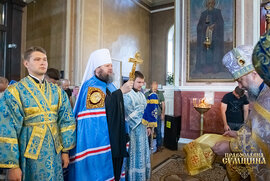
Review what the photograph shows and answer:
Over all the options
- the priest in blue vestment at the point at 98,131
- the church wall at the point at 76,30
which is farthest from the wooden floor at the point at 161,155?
the church wall at the point at 76,30

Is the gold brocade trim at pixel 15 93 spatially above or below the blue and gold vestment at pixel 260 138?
above

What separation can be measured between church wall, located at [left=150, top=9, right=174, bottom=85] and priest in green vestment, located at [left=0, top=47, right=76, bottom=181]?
1063 centimetres

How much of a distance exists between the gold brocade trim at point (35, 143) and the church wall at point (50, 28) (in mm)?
5767

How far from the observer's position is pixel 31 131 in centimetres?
164

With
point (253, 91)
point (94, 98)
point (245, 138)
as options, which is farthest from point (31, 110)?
point (253, 91)

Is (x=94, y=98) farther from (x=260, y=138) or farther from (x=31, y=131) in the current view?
(x=260, y=138)

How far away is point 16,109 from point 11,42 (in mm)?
4585

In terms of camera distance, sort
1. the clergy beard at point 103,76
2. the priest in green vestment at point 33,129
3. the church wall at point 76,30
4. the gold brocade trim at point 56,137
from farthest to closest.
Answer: the church wall at point 76,30 < the clergy beard at point 103,76 < the gold brocade trim at point 56,137 < the priest in green vestment at point 33,129

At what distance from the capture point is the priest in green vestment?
153 centimetres

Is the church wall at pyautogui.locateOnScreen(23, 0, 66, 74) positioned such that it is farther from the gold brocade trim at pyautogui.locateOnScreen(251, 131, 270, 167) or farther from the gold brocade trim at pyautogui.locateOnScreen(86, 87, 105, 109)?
the gold brocade trim at pyautogui.locateOnScreen(251, 131, 270, 167)

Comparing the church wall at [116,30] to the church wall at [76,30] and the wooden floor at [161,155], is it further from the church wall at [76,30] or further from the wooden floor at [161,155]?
the wooden floor at [161,155]

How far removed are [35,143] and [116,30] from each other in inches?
319

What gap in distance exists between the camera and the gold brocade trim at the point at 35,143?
1.60 m

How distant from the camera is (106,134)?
2090 mm
